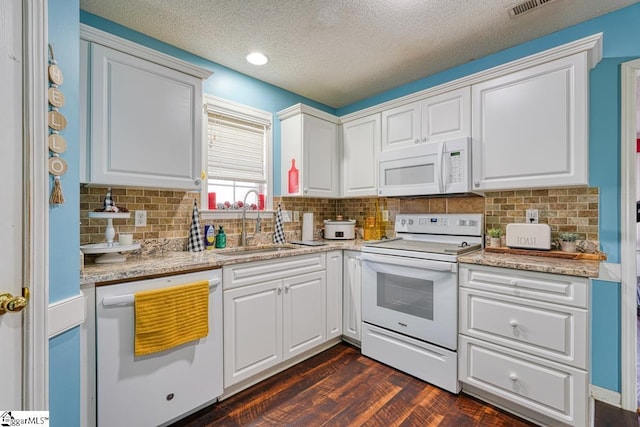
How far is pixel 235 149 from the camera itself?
2592 mm

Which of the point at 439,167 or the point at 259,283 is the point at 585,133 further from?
the point at 259,283

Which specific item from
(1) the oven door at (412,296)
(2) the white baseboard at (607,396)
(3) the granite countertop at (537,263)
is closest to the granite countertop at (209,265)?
(3) the granite countertop at (537,263)

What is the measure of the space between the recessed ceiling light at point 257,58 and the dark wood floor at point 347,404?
243cm

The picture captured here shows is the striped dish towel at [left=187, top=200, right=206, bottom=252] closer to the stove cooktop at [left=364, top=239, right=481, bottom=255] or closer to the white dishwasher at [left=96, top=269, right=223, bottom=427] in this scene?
the white dishwasher at [left=96, top=269, right=223, bottom=427]

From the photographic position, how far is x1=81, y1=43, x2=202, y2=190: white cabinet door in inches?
62.9

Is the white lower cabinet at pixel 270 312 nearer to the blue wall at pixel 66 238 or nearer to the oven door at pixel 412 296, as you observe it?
the oven door at pixel 412 296

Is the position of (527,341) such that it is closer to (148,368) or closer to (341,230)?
(341,230)

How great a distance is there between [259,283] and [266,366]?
58cm

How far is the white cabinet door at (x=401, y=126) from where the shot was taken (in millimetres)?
2447

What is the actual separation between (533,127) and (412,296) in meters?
1.38

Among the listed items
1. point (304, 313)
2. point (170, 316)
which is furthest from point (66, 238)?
point (304, 313)

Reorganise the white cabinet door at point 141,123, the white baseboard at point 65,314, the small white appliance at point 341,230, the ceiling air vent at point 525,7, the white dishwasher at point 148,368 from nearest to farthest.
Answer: the white baseboard at point 65,314 < the white dishwasher at point 148,368 < the white cabinet door at point 141,123 < the ceiling air vent at point 525,7 < the small white appliance at point 341,230

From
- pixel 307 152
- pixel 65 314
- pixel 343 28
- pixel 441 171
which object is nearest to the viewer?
pixel 65 314

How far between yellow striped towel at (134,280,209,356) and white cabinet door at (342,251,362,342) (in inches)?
49.4
